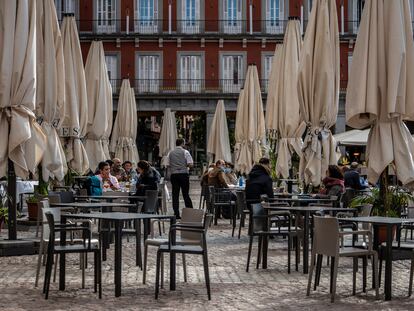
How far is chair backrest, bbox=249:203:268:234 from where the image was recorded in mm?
13023

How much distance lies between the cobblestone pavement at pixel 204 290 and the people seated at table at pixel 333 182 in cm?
285

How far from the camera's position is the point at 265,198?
15883 mm

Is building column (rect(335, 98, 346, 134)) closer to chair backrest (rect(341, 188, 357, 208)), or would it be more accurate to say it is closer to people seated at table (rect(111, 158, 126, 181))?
people seated at table (rect(111, 158, 126, 181))

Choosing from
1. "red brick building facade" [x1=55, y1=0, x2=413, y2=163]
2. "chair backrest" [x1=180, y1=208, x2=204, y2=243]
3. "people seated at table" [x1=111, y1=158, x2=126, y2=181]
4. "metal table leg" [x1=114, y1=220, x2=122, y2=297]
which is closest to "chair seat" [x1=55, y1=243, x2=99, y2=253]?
"metal table leg" [x1=114, y1=220, x2=122, y2=297]

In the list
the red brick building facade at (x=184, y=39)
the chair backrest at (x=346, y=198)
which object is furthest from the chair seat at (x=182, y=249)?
the red brick building facade at (x=184, y=39)

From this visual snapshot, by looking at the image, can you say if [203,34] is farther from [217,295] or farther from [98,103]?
[217,295]

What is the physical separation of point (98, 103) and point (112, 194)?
6.26m

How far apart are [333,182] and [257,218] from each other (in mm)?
4205

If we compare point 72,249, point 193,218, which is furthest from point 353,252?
point 72,249

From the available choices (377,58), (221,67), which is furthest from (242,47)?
(377,58)

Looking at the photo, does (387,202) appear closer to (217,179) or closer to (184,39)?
(217,179)

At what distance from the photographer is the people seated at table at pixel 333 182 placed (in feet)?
55.1

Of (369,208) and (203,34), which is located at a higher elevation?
(203,34)

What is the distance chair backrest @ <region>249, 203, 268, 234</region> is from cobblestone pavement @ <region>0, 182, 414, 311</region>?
0.56m
